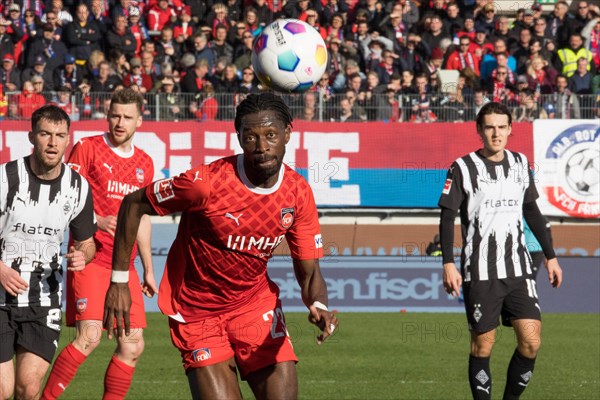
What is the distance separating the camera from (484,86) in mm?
18188

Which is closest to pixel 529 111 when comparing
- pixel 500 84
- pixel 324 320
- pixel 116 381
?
pixel 500 84

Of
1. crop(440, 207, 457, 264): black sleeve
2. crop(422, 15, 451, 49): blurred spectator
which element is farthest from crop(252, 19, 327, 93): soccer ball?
crop(422, 15, 451, 49): blurred spectator

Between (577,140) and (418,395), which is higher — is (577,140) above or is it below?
above

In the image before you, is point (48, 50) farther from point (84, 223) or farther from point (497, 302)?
point (497, 302)

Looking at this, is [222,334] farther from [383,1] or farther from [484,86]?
[383,1]

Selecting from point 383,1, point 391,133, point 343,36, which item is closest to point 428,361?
point 391,133

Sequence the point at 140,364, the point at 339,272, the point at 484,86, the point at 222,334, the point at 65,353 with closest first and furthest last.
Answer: the point at 222,334
the point at 65,353
the point at 140,364
the point at 339,272
the point at 484,86

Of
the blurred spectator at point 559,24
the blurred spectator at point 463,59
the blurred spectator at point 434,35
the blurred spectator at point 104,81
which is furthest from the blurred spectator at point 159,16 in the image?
the blurred spectator at point 559,24

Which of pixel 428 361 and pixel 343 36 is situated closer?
pixel 428 361

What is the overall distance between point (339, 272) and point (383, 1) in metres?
7.31

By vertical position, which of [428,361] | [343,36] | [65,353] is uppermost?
[343,36]

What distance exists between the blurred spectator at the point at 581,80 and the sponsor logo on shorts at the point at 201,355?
14.1 meters

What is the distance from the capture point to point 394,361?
10.9 metres

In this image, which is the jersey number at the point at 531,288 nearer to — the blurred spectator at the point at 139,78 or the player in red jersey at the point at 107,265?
the player in red jersey at the point at 107,265
